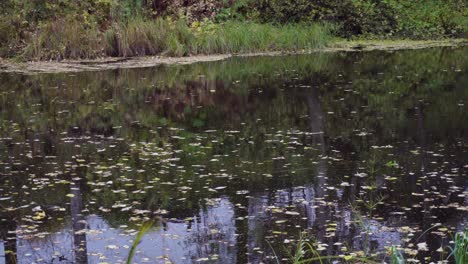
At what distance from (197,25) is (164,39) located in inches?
71.4

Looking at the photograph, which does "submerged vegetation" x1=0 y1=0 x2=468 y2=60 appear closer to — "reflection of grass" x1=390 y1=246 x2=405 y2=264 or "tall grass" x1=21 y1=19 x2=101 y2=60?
"tall grass" x1=21 y1=19 x2=101 y2=60

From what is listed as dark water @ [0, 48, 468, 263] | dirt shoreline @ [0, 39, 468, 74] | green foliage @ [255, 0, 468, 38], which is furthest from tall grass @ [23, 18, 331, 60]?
dark water @ [0, 48, 468, 263]

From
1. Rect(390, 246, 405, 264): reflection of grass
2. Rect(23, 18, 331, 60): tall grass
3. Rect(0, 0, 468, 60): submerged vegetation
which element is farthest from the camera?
Rect(0, 0, 468, 60): submerged vegetation

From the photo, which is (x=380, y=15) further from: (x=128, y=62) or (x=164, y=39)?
(x=128, y=62)

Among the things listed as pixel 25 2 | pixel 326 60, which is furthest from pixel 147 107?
pixel 25 2

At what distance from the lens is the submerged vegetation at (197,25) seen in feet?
65.3

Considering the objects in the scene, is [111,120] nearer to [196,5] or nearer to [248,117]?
[248,117]

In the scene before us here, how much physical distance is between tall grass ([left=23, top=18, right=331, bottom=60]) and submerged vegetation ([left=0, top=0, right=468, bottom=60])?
0.09 ft

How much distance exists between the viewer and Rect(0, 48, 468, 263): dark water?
6379mm

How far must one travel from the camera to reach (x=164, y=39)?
2066 centimetres

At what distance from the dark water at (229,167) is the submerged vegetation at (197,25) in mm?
3697

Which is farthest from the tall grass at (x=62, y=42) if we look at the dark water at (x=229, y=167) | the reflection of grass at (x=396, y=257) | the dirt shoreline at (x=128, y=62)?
the reflection of grass at (x=396, y=257)

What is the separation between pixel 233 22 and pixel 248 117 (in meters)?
11.0

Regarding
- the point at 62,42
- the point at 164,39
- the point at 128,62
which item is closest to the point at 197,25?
the point at 164,39
